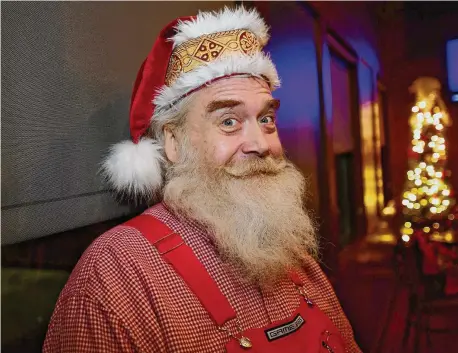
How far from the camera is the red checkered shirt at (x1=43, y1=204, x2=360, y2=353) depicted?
2.70 feet

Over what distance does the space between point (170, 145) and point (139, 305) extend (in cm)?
43

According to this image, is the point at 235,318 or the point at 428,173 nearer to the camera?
the point at 235,318

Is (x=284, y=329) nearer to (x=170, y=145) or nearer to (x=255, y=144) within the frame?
(x=255, y=144)

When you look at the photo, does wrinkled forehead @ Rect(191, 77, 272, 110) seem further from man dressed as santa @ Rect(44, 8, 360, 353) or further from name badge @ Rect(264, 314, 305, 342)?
name badge @ Rect(264, 314, 305, 342)

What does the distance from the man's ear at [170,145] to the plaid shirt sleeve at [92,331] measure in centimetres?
42

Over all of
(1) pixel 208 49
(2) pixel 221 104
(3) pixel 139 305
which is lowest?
(3) pixel 139 305

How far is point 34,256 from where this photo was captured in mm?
948

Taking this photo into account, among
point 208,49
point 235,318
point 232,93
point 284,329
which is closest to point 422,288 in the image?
point 284,329

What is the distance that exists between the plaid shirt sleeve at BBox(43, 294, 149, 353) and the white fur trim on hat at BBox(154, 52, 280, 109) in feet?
1.72

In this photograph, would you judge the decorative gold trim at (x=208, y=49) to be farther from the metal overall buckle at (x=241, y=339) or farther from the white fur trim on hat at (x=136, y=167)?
the metal overall buckle at (x=241, y=339)

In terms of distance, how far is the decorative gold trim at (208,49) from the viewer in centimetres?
109

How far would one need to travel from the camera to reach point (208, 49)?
109cm

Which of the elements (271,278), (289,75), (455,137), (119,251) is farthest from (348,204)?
(119,251)

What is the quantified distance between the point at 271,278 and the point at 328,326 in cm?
20
